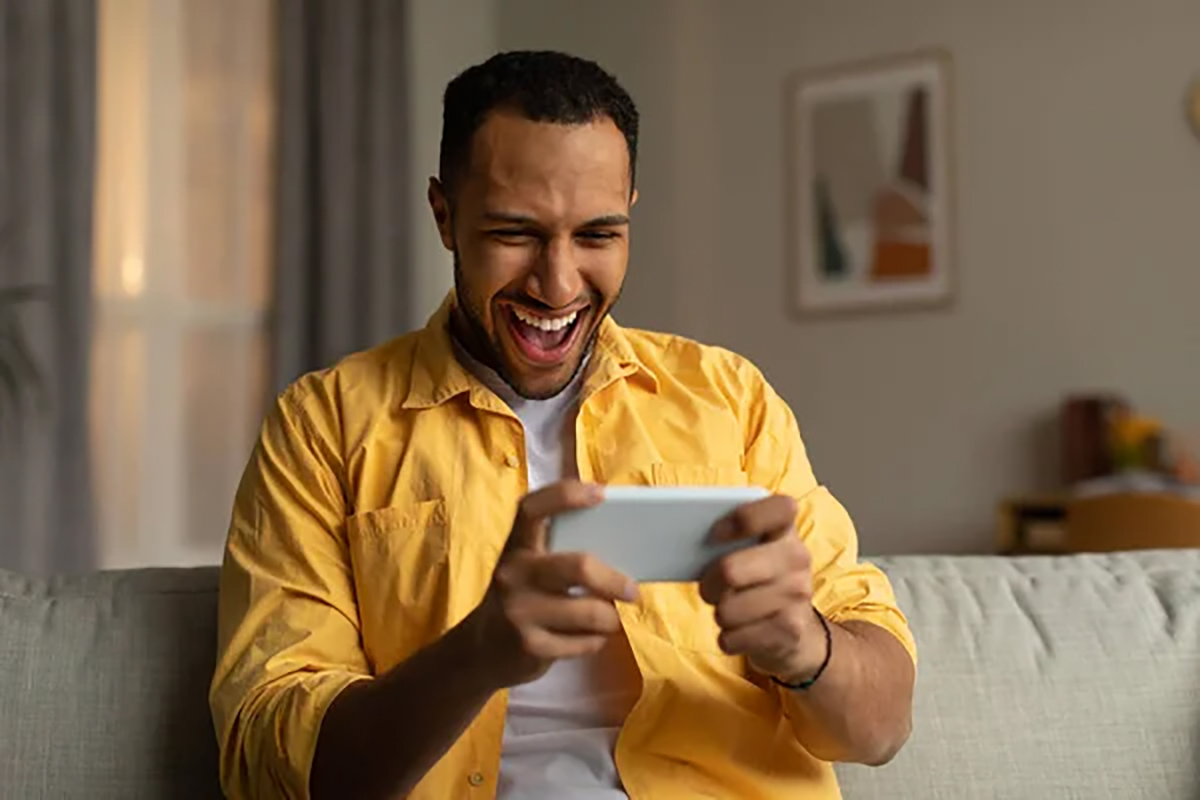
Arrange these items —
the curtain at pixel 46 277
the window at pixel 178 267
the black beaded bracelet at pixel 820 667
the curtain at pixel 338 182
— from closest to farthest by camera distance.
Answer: the black beaded bracelet at pixel 820 667 → the curtain at pixel 46 277 → the window at pixel 178 267 → the curtain at pixel 338 182

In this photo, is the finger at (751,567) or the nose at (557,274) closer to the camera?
the finger at (751,567)

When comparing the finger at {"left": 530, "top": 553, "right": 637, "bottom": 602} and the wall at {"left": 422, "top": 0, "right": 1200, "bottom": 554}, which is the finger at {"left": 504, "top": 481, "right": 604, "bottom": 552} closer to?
the finger at {"left": 530, "top": 553, "right": 637, "bottom": 602}

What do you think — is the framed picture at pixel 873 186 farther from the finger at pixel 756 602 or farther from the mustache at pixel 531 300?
the finger at pixel 756 602

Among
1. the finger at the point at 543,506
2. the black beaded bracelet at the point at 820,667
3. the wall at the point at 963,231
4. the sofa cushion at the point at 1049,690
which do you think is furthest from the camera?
the wall at the point at 963,231

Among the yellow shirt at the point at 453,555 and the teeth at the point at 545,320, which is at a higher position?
the teeth at the point at 545,320

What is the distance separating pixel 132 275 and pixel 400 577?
8.46ft

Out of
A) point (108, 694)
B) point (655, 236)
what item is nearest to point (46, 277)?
point (655, 236)

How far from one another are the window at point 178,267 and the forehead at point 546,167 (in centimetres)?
236

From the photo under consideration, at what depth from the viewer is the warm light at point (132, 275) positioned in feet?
11.5

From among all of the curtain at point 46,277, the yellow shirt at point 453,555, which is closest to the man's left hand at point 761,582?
the yellow shirt at point 453,555

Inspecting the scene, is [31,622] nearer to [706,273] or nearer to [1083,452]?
[1083,452]

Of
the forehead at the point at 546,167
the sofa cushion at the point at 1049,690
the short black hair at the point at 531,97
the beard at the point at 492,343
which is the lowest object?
the sofa cushion at the point at 1049,690

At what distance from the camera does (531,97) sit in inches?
47.7

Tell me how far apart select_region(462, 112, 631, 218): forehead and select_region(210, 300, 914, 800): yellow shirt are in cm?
18
